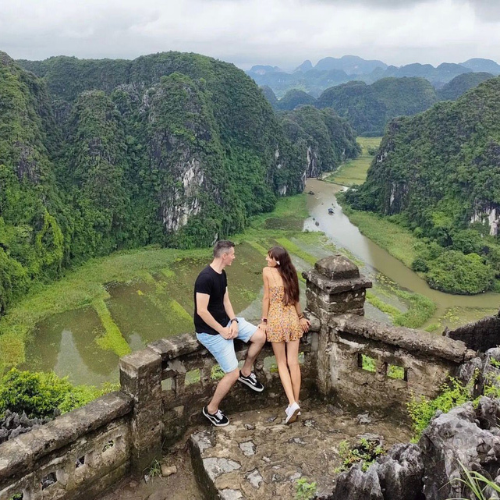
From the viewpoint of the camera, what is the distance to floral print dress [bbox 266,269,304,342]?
5.37 metres

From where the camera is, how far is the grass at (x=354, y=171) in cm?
8312

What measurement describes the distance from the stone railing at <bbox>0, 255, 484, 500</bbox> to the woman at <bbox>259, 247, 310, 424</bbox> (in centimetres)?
38

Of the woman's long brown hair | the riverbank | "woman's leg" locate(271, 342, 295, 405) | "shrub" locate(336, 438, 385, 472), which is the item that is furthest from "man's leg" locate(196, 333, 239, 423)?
the riverbank

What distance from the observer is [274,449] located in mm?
5105

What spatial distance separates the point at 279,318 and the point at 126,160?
183 feet

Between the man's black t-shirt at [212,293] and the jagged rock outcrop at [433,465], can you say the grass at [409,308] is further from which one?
the jagged rock outcrop at [433,465]

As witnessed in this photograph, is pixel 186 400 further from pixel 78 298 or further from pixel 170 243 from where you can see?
pixel 170 243

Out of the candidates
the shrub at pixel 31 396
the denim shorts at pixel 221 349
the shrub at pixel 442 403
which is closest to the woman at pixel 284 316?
the denim shorts at pixel 221 349

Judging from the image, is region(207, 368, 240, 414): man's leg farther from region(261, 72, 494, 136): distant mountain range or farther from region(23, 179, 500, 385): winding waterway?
region(261, 72, 494, 136): distant mountain range

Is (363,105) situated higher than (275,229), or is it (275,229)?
(363,105)

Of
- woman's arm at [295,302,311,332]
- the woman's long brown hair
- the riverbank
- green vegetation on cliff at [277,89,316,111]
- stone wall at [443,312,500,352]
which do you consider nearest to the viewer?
the woman's long brown hair

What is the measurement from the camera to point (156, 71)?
70812 mm

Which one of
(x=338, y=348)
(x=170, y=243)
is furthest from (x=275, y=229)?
(x=338, y=348)

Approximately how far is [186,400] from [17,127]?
161ft
